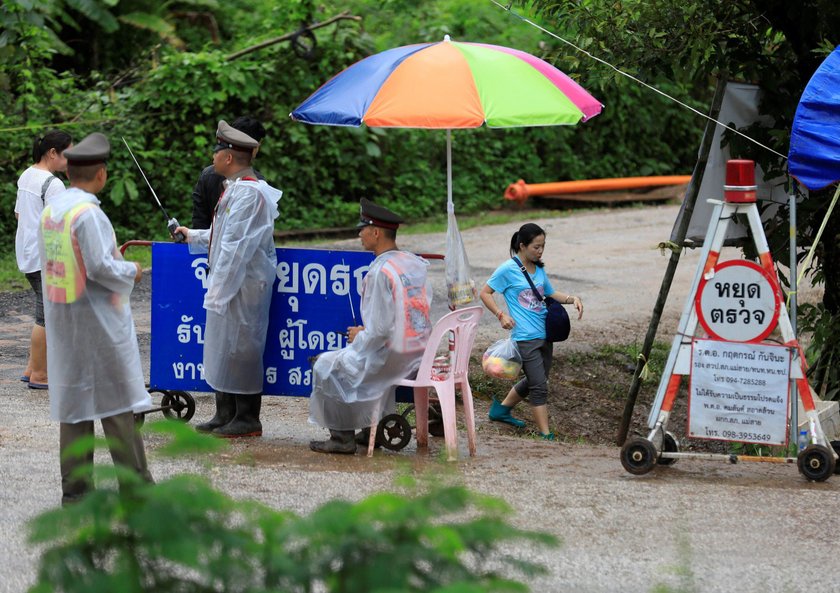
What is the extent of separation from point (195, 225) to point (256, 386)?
1681mm

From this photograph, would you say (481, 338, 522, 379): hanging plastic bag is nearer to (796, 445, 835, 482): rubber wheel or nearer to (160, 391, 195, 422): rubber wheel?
(160, 391, 195, 422): rubber wheel

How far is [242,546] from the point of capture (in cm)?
298

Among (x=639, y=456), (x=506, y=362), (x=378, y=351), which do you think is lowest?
(x=639, y=456)

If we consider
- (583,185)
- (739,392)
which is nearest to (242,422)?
(739,392)

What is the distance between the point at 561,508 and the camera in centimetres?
612

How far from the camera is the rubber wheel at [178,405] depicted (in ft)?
26.0

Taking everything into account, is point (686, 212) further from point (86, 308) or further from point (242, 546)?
point (242, 546)

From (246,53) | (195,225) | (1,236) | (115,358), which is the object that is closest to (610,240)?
(246,53)

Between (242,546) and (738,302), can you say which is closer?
(242,546)

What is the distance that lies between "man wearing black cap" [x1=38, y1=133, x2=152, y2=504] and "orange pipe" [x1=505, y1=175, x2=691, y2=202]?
45.4ft

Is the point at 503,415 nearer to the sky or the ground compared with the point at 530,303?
nearer to the ground

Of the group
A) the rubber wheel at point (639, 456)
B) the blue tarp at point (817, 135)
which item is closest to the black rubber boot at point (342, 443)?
the rubber wheel at point (639, 456)

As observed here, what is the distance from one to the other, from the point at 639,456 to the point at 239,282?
7.75 feet

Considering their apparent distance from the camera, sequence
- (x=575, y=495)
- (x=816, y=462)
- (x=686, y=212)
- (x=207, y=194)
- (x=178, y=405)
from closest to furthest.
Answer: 1. (x=575, y=495)
2. (x=816, y=462)
3. (x=178, y=405)
4. (x=207, y=194)
5. (x=686, y=212)
